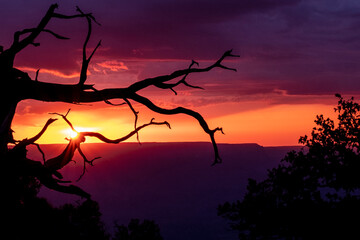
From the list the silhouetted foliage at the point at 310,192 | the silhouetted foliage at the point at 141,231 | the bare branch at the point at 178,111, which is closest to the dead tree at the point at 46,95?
the bare branch at the point at 178,111

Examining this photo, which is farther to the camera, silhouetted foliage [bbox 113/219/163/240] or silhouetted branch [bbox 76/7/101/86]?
silhouetted foliage [bbox 113/219/163/240]

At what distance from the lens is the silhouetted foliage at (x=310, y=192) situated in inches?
780

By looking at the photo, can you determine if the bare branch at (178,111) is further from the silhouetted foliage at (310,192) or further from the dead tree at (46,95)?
the silhouetted foliage at (310,192)

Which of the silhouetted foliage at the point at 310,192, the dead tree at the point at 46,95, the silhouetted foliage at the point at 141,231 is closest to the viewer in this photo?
the dead tree at the point at 46,95

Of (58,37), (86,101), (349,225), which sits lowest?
(349,225)

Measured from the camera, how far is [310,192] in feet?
68.8

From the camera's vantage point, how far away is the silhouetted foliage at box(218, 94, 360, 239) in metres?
19.8

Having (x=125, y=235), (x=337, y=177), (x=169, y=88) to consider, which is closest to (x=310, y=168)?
(x=337, y=177)

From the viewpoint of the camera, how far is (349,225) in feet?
61.2

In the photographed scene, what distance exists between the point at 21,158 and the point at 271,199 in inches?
592

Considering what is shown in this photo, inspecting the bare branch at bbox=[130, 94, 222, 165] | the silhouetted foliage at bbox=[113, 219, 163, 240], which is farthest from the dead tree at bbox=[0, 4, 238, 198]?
the silhouetted foliage at bbox=[113, 219, 163, 240]

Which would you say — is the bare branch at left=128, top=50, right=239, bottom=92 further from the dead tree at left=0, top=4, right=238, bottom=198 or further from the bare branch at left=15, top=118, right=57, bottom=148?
the bare branch at left=15, top=118, right=57, bottom=148

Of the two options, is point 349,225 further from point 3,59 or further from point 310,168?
point 3,59

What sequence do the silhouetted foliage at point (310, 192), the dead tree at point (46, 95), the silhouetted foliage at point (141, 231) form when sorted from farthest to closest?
the silhouetted foliage at point (141, 231) < the silhouetted foliage at point (310, 192) < the dead tree at point (46, 95)
